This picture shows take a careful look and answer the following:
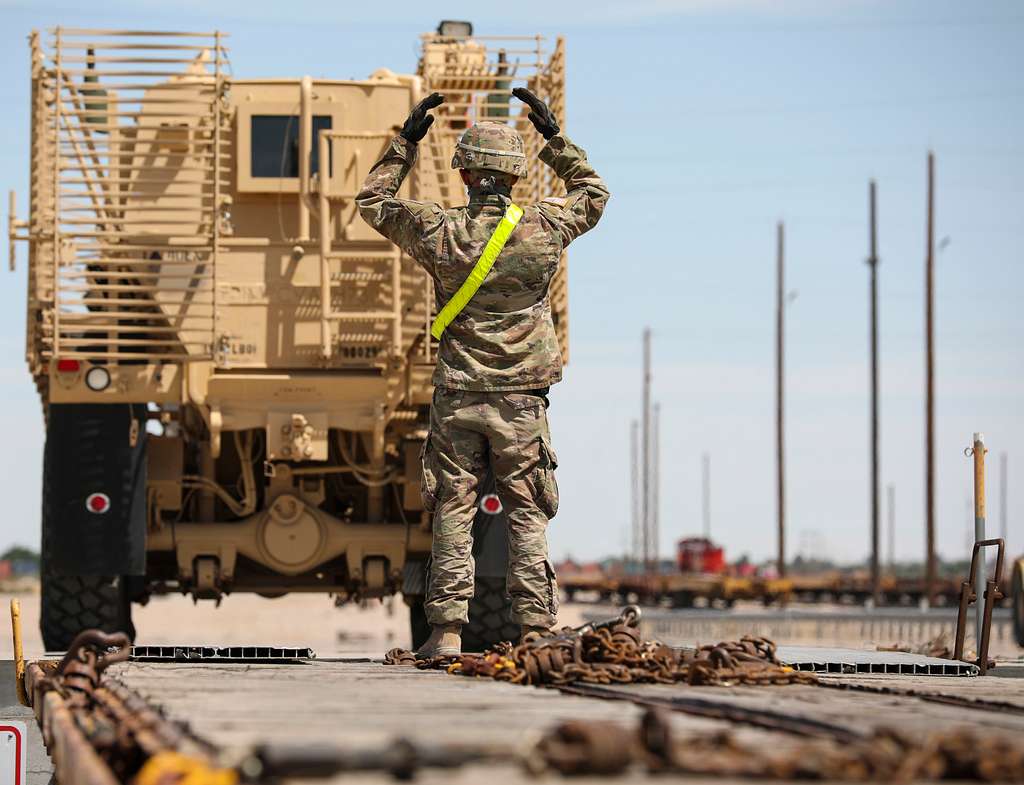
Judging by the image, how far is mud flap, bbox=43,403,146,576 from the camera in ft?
45.0

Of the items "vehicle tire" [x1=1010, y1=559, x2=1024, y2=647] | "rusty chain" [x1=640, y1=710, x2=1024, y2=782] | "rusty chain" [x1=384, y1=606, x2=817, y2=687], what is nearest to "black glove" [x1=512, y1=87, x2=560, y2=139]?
"rusty chain" [x1=384, y1=606, x2=817, y2=687]

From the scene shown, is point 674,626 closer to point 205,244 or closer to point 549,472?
point 205,244

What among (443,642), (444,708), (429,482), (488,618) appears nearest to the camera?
(444,708)

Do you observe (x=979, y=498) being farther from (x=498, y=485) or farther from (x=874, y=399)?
(x=874, y=399)

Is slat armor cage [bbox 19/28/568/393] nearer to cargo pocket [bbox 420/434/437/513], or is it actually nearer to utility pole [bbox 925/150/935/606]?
cargo pocket [bbox 420/434/437/513]

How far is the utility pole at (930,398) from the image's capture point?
46.1 metres

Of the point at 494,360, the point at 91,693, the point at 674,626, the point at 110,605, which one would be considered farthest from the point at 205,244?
the point at 674,626

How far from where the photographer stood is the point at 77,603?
544 inches

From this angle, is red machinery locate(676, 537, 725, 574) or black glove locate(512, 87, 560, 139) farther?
red machinery locate(676, 537, 725, 574)

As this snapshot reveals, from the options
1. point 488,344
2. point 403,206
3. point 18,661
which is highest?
point 403,206

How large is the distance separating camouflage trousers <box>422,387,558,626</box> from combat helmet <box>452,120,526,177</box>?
3.60 ft

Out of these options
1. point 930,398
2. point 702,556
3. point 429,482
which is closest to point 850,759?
point 429,482

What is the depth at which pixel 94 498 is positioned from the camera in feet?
45.2

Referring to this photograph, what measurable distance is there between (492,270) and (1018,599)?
21610 millimetres
